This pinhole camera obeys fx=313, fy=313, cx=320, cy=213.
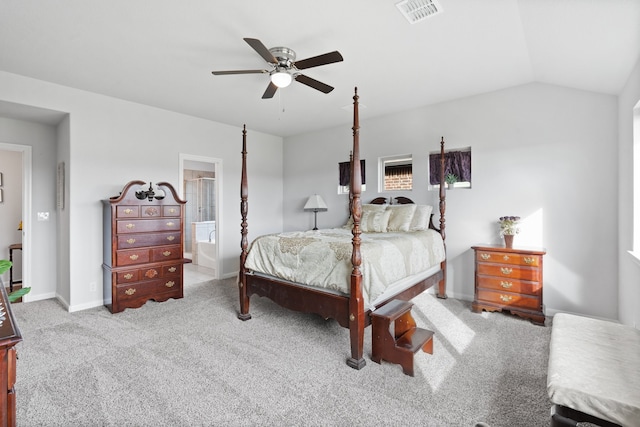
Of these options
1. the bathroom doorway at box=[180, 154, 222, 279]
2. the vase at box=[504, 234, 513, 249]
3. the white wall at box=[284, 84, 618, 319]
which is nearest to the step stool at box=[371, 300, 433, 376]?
the vase at box=[504, 234, 513, 249]

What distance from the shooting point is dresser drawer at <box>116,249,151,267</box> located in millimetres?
3828

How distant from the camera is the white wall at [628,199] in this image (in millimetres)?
2570

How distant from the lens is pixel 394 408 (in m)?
1.96

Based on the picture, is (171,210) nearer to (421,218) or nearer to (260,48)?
(260,48)

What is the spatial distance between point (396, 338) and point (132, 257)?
10.8ft

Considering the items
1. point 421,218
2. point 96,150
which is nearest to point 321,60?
point 421,218

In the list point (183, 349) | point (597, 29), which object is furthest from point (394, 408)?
point (597, 29)

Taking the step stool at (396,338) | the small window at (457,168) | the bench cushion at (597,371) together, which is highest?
the small window at (457,168)

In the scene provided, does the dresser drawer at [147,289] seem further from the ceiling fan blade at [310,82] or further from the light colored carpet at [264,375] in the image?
the ceiling fan blade at [310,82]

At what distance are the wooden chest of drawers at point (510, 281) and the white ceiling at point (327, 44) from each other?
190cm

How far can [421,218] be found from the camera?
4.26m

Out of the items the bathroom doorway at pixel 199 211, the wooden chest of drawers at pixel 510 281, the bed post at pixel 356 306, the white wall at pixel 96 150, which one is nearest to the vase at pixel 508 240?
the wooden chest of drawers at pixel 510 281

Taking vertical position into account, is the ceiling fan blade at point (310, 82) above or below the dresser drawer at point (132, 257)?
above

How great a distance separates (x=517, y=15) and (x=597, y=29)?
53 cm
